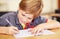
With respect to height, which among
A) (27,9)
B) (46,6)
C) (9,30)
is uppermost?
(27,9)

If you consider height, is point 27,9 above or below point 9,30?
above

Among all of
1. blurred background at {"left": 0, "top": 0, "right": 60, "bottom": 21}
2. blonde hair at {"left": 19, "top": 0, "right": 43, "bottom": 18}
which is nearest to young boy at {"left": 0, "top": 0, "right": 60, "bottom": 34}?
blonde hair at {"left": 19, "top": 0, "right": 43, "bottom": 18}

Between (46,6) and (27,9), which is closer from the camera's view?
(27,9)

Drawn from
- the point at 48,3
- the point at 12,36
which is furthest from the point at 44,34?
the point at 48,3

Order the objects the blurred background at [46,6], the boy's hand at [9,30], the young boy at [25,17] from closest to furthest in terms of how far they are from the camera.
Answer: the boy's hand at [9,30] < the young boy at [25,17] < the blurred background at [46,6]

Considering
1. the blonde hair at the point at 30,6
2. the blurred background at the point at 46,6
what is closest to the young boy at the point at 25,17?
the blonde hair at the point at 30,6

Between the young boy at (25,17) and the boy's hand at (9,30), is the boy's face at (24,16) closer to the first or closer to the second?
the young boy at (25,17)

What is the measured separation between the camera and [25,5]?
1655 millimetres

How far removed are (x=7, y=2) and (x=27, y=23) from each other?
66.3 inches

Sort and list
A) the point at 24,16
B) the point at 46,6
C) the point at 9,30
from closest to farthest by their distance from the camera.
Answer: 1. the point at 9,30
2. the point at 24,16
3. the point at 46,6

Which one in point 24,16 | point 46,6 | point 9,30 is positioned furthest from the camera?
point 46,6

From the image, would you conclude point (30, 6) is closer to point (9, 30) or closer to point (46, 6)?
point (9, 30)

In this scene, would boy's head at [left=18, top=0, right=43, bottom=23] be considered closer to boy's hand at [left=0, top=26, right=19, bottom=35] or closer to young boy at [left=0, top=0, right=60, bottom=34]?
young boy at [left=0, top=0, right=60, bottom=34]

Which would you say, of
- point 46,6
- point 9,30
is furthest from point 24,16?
point 46,6
